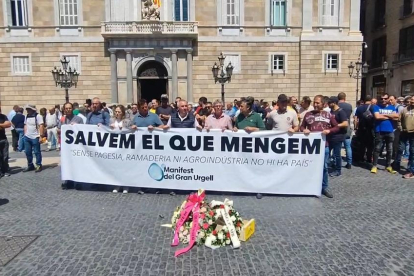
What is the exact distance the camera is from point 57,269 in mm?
3867

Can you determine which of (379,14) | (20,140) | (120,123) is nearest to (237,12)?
(20,140)

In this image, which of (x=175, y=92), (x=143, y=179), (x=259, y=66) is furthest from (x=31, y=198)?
(x=259, y=66)

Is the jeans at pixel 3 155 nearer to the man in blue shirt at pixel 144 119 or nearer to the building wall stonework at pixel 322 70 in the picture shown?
the man in blue shirt at pixel 144 119

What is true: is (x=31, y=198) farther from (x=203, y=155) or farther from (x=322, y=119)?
(x=322, y=119)

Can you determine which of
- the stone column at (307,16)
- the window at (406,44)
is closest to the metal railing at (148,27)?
the stone column at (307,16)

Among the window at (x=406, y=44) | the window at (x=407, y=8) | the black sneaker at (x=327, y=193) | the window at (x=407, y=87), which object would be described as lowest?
the black sneaker at (x=327, y=193)

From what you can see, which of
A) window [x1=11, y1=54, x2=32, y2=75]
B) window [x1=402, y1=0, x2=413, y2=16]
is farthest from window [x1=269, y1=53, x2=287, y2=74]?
window [x1=11, y1=54, x2=32, y2=75]

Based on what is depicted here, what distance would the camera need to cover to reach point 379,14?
34906mm

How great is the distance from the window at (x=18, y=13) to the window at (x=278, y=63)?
1862 centimetres

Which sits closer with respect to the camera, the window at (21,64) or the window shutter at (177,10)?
the window at (21,64)

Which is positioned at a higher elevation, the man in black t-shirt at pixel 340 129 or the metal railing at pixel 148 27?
the metal railing at pixel 148 27

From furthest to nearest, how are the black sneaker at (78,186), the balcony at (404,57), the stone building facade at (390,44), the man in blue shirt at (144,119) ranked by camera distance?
the stone building facade at (390,44), the balcony at (404,57), the black sneaker at (78,186), the man in blue shirt at (144,119)

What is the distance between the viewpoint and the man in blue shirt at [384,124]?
8664mm

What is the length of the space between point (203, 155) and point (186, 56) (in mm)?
19711
